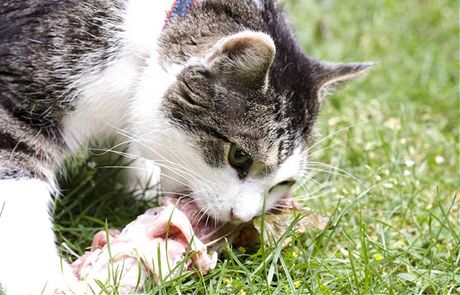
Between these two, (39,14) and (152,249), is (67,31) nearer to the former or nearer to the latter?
(39,14)

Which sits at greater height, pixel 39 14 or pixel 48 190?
pixel 39 14

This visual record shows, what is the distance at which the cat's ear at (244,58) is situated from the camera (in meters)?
2.72

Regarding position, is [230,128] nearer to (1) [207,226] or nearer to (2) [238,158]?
(2) [238,158]

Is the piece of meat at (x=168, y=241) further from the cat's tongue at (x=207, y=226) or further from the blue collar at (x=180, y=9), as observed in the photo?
the blue collar at (x=180, y=9)

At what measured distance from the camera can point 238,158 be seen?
288cm

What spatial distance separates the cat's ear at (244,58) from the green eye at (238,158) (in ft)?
0.81

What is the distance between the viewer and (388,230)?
3.35m

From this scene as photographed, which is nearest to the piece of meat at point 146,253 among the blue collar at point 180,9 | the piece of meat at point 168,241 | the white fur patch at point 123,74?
the piece of meat at point 168,241

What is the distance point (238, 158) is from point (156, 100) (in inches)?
15.8

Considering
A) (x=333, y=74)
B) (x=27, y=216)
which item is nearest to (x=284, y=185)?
(x=333, y=74)

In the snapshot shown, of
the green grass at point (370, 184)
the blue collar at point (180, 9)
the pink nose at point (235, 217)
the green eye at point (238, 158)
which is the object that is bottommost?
the green grass at point (370, 184)

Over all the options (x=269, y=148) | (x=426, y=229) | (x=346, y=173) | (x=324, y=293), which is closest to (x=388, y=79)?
(x=346, y=173)

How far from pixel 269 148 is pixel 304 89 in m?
0.33

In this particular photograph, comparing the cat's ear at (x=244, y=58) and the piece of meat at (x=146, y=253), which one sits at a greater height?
the cat's ear at (x=244, y=58)
